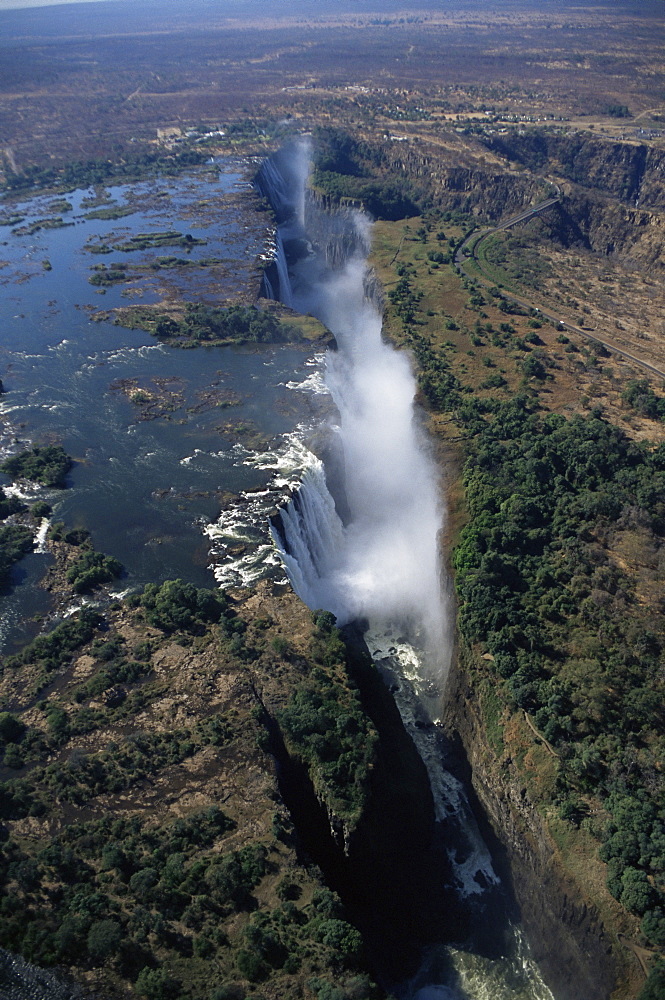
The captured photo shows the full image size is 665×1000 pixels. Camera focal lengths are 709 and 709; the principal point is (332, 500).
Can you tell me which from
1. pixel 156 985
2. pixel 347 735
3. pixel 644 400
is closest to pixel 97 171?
pixel 644 400

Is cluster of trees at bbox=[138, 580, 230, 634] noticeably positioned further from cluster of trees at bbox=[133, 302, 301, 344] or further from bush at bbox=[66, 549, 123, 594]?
cluster of trees at bbox=[133, 302, 301, 344]

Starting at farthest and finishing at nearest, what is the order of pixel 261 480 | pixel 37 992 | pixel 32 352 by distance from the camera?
pixel 32 352 < pixel 261 480 < pixel 37 992

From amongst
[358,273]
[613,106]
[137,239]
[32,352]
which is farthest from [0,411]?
[613,106]

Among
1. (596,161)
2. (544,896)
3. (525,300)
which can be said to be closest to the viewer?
(544,896)

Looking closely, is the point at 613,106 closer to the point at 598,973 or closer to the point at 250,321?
the point at 250,321

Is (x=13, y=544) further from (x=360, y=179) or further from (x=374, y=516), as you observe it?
(x=360, y=179)

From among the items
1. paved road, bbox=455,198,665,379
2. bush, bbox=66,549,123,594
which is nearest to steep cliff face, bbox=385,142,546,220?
paved road, bbox=455,198,665,379
